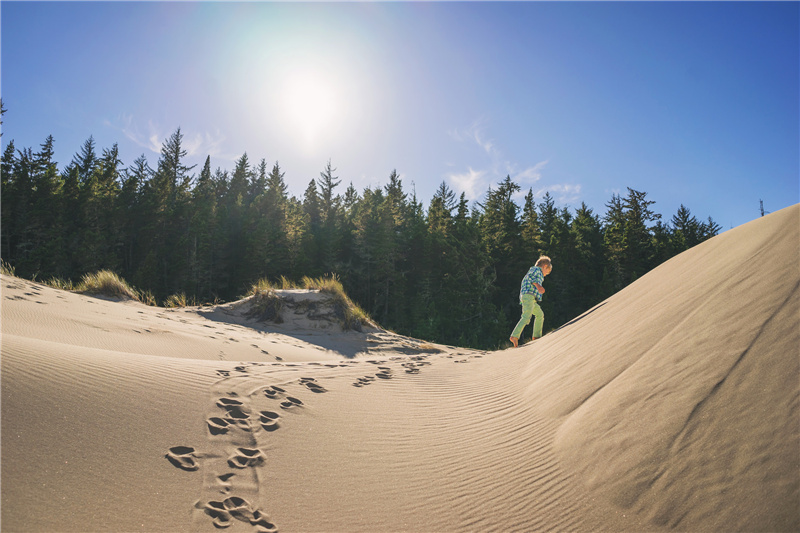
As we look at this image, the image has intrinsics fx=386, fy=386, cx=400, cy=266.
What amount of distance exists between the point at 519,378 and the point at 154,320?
6487 millimetres

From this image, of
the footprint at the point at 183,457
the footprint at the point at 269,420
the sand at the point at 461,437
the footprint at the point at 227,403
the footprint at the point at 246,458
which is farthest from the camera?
the footprint at the point at 227,403

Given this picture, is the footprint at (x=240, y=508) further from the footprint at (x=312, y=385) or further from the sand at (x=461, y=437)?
the footprint at (x=312, y=385)

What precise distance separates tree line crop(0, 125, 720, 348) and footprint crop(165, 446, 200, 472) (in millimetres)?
20235

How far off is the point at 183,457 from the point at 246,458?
360 mm

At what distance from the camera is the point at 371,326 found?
1094 cm

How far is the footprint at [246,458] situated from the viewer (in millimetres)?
2381

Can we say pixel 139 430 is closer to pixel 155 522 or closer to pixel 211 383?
pixel 155 522

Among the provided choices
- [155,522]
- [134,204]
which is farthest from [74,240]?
[155,522]

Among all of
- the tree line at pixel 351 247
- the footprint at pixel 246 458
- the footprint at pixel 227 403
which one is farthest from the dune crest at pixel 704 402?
the tree line at pixel 351 247

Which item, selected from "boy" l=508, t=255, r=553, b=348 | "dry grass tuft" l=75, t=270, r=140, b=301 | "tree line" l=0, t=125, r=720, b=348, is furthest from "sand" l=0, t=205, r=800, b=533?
"tree line" l=0, t=125, r=720, b=348

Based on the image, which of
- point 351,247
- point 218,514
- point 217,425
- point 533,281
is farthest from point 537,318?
point 351,247

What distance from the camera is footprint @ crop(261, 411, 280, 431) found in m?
2.94

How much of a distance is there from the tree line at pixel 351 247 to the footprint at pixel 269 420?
19399mm

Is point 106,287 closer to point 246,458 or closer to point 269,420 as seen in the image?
point 269,420
